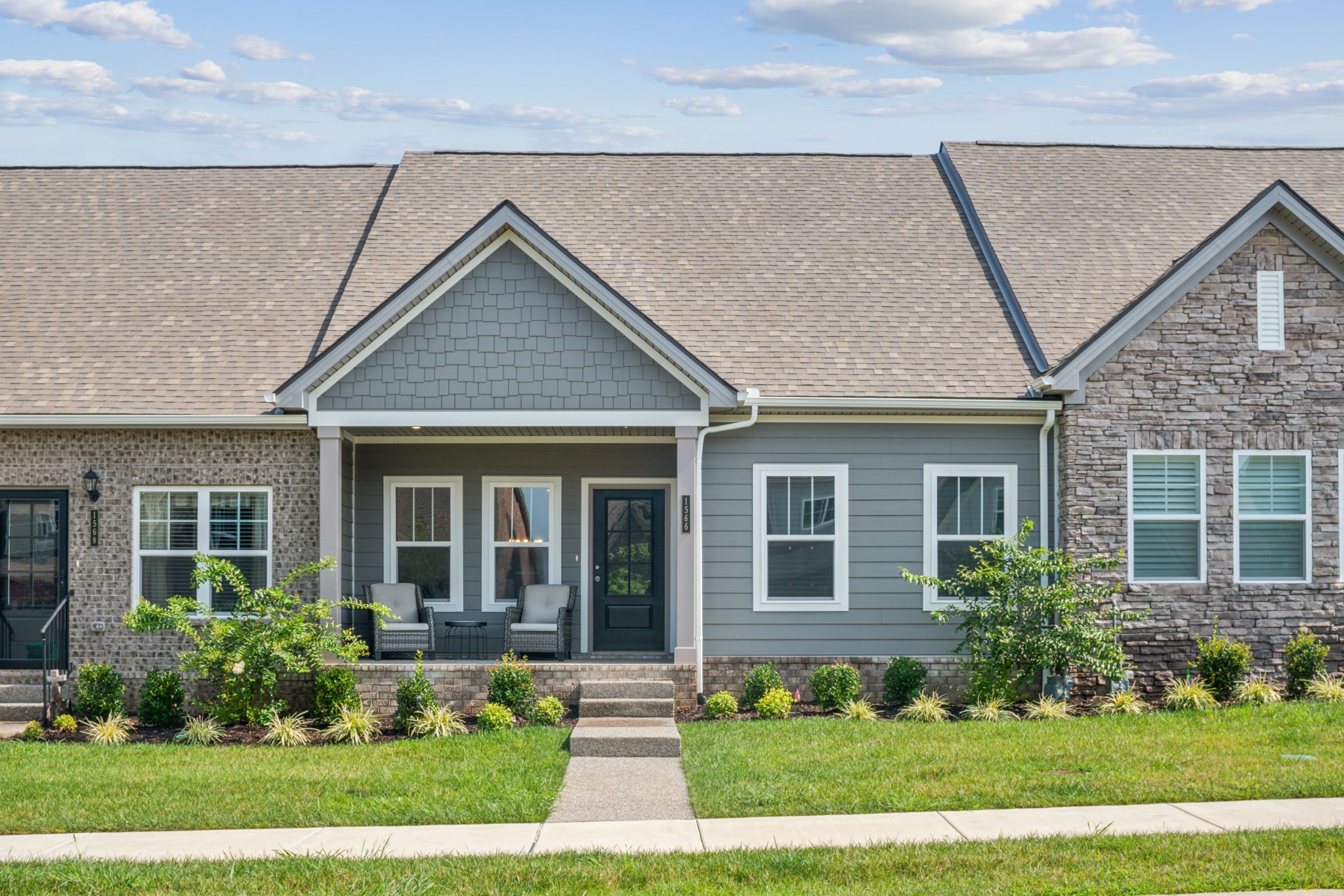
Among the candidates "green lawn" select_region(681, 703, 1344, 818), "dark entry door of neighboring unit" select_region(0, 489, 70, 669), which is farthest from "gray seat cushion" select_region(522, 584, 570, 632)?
"dark entry door of neighboring unit" select_region(0, 489, 70, 669)

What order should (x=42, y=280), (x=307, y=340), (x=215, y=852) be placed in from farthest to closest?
(x=42, y=280) → (x=307, y=340) → (x=215, y=852)

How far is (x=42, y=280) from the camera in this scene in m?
16.0

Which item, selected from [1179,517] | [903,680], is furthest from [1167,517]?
[903,680]

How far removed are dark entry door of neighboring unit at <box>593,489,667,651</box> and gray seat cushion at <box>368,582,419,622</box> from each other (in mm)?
2212

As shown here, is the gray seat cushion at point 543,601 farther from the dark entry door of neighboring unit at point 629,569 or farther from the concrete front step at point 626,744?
the concrete front step at point 626,744

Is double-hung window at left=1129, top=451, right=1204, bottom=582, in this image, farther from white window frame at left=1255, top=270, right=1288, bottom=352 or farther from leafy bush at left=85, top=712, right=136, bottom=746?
leafy bush at left=85, top=712, right=136, bottom=746

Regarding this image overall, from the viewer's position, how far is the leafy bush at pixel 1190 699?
41.2ft

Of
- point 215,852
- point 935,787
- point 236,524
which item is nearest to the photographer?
point 215,852

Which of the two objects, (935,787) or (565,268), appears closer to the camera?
(935,787)

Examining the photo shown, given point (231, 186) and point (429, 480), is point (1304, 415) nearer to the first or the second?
point (429, 480)

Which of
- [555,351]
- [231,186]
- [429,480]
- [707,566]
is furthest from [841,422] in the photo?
[231,186]

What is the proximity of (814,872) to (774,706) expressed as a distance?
18.2 ft

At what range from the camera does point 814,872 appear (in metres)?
7.16

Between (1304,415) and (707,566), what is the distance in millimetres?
6824
